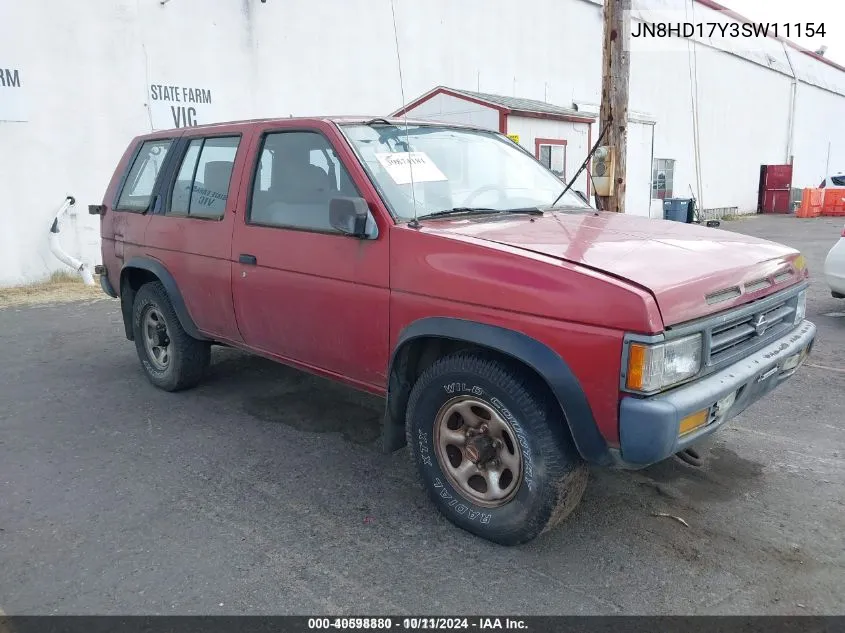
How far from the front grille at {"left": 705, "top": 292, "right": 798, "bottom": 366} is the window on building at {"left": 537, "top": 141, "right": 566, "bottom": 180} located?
382 inches

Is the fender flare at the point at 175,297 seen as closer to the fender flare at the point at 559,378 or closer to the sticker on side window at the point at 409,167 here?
the sticker on side window at the point at 409,167

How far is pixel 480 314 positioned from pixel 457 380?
1.08 feet

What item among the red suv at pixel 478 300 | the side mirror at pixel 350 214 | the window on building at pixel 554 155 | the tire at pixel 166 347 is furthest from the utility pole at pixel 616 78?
the window on building at pixel 554 155

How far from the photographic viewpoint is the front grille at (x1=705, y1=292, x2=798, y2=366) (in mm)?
2797

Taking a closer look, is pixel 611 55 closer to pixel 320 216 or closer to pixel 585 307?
pixel 320 216

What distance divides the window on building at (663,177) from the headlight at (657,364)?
20490mm

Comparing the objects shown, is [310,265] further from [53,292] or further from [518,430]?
[53,292]

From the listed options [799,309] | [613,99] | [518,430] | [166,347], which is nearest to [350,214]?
[518,430]

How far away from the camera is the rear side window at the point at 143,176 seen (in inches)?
198

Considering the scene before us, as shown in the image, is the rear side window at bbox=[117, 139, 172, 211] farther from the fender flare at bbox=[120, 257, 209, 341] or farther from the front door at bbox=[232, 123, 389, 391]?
the front door at bbox=[232, 123, 389, 391]

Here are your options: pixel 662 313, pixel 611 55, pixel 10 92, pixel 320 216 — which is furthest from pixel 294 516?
pixel 10 92

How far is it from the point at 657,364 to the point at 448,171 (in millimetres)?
1797

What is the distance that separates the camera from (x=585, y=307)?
8.51 feet

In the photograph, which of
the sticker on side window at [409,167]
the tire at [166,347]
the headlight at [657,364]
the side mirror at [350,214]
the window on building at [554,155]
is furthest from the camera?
the window on building at [554,155]
